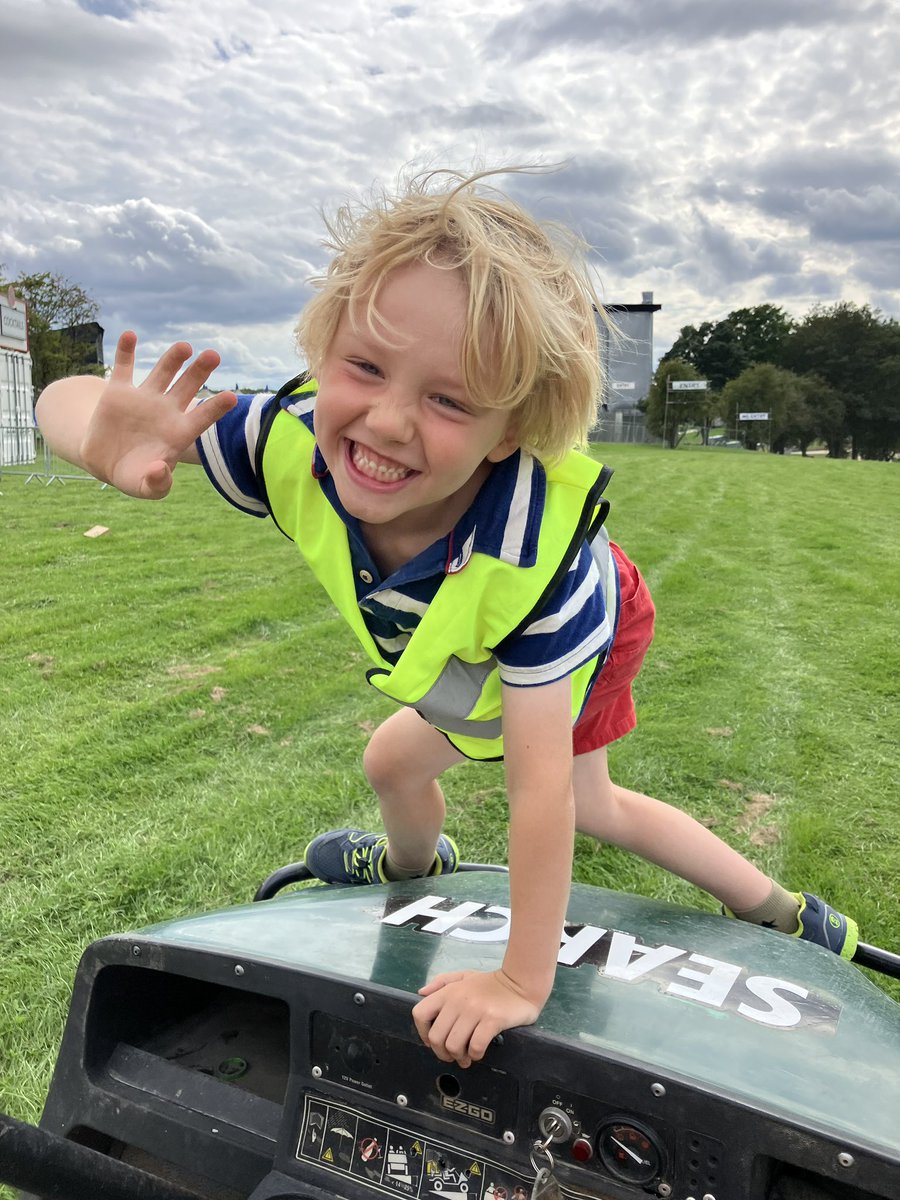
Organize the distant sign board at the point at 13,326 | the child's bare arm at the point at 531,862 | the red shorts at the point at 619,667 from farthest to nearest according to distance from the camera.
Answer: the distant sign board at the point at 13,326 < the red shorts at the point at 619,667 < the child's bare arm at the point at 531,862

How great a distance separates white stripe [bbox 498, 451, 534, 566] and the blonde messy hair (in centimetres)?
3

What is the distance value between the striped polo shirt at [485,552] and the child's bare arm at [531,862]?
0.19 feet

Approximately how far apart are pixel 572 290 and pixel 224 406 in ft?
1.81

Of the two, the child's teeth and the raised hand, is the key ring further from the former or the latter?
the raised hand

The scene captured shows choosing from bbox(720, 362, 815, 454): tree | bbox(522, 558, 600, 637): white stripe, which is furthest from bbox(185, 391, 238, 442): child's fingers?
bbox(720, 362, 815, 454): tree

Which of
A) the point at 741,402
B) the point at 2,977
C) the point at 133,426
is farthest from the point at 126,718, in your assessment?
the point at 741,402

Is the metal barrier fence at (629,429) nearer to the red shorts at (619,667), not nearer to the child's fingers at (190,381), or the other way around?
the red shorts at (619,667)

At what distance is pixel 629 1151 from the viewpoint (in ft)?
3.42

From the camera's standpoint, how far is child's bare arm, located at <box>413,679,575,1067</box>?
116 cm

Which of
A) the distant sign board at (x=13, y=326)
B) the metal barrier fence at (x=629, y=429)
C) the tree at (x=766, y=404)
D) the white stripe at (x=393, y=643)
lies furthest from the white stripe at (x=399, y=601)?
the metal barrier fence at (x=629, y=429)

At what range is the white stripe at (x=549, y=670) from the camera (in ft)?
4.47

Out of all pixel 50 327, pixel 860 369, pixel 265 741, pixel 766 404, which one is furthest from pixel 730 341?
pixel 265 741

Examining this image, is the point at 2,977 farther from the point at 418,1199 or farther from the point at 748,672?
the point at 748,672

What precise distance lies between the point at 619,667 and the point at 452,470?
809mm
